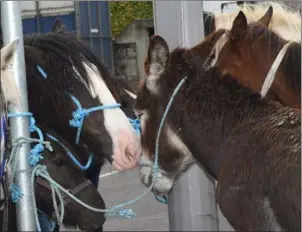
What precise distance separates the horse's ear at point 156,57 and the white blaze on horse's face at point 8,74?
84 cm

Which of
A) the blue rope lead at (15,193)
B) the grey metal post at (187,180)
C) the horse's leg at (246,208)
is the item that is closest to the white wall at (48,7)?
the grey metal post at (187,180)

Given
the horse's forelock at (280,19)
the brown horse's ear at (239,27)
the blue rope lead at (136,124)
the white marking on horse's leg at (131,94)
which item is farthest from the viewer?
the horse's forelock at (280,19)

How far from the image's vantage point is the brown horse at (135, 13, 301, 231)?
203 cm

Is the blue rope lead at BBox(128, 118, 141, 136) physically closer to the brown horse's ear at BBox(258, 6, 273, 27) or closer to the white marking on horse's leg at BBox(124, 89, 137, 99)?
the white marking on horse's leg at BBox(124, 89, 137, 99)

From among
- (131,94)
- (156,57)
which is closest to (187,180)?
(131,94)

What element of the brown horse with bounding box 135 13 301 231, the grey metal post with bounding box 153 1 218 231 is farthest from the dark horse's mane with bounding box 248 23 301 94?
the brown horse with bounding box 135 13 301 231

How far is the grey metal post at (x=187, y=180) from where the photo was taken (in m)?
3.12

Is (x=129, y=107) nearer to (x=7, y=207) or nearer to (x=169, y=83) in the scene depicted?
(x=169, y=83)

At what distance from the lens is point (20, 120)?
79.1 inches

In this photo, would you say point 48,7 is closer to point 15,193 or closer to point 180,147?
point 180,147

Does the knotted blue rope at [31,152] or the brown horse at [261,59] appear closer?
the knotted blue rope at [31,152]

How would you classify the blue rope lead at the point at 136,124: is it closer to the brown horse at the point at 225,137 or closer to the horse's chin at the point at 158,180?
the brown horse at the point at 225,137

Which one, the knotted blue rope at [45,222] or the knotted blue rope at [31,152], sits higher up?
the knotted blue rope at [31,152]

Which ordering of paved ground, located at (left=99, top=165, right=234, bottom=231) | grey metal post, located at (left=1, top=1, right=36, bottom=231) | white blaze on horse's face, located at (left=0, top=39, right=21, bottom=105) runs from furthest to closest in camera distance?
paved ground, located at (left=99, top=165, right=234, bottom=231) < grey metal post, located at (left=1, top=1, right=36, bottom=231) < white blaze on horse's face, located at (left=0, top=39, right=21, bottom=105)
